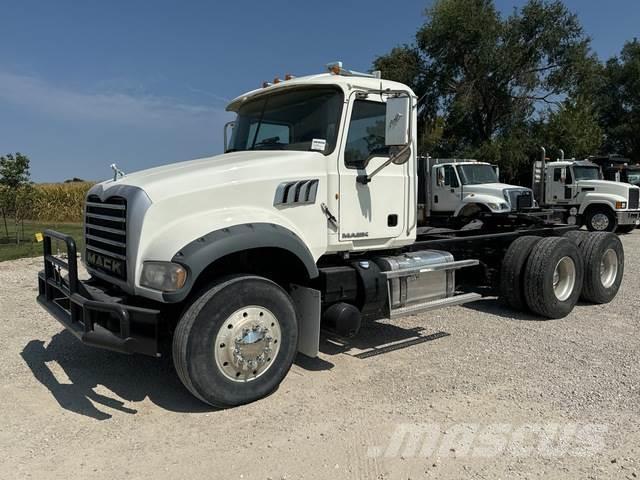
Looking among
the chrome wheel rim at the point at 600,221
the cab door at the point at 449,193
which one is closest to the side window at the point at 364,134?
the cab door at the point at 449,193

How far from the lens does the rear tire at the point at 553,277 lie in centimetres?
645

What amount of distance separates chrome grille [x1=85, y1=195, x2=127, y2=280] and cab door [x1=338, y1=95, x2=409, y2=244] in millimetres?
1880

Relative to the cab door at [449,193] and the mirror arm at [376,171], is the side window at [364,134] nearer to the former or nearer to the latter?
the mirror arm at [376,171]

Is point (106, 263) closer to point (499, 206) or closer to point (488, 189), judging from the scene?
point (499, 206)

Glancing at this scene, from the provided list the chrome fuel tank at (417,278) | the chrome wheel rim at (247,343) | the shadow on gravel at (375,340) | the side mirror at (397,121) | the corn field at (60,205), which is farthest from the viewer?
the corn field at (60,205)

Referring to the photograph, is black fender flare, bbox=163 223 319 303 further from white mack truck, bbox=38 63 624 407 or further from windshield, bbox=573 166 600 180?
windshield, bbox=573 166 600 180

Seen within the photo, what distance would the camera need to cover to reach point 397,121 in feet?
14.8

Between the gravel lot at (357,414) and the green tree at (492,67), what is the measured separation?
24490 millimetres

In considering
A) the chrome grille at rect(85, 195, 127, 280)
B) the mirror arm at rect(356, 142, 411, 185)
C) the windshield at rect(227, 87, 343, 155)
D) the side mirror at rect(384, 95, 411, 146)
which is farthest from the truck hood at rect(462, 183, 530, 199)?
the chrome grille at rect(85, 195, 127, 280)

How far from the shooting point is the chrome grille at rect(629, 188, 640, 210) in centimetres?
1717

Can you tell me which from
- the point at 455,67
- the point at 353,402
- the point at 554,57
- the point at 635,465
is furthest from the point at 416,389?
the point at 554,57

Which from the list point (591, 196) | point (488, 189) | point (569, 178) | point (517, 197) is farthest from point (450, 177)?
point (591, 196)

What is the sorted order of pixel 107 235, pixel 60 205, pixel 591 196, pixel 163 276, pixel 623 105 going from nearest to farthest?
pixel 163 276
pixel 107 235
pixel 591 196
pixel 60 205
pixel 623 105

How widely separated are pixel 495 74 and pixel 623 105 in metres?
15.6
